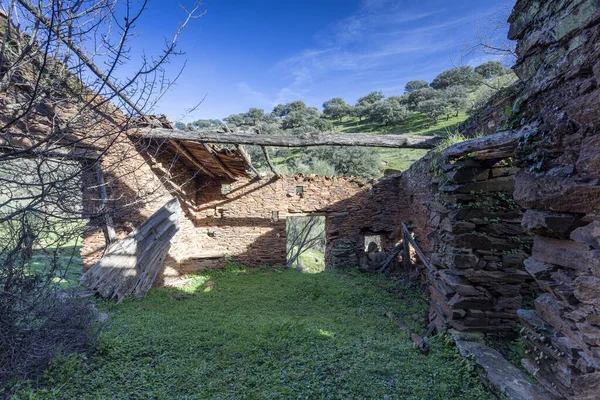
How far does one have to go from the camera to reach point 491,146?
2.73 metres

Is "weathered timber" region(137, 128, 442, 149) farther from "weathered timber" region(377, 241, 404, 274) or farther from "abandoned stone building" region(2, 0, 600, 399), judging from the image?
"weathered timber" region(377, 241, 404, 274)

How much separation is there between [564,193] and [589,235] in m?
0.26

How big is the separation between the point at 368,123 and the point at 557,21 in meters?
30.7

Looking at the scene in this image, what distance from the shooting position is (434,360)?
9.68 ft

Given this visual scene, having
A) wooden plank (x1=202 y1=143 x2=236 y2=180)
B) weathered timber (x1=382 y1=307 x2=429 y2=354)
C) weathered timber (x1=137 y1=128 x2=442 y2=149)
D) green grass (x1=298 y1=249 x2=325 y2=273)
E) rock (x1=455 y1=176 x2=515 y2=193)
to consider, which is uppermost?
weathered timber (x1=137 y1=128 x2=442 y2=149)

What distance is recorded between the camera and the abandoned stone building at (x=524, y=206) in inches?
58.6

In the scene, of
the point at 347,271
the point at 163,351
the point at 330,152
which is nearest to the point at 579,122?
the point at 163,351

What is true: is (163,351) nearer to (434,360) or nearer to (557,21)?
(434,360)

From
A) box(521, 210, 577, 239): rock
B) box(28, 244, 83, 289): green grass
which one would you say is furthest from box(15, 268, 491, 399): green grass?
box(521, 210, 577, 239): rock

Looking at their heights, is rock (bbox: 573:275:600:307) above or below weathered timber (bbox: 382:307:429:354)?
above

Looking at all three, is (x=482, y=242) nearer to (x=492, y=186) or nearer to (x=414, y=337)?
(x=492, y=186)

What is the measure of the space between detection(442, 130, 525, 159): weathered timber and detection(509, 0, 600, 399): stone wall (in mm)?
588

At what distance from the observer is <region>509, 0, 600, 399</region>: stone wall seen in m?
1.44

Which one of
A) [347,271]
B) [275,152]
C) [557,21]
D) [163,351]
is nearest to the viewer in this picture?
[557,21]
